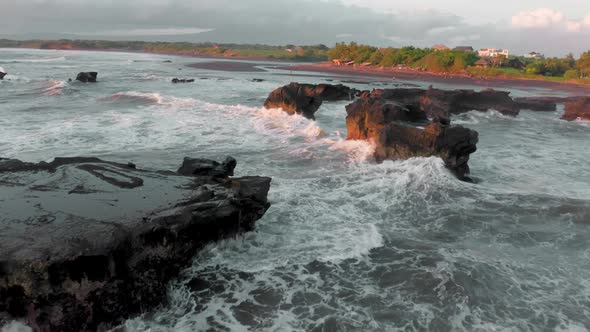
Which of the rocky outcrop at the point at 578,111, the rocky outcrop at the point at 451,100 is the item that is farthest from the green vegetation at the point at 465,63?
the rocky outcrop at the point at 451,100

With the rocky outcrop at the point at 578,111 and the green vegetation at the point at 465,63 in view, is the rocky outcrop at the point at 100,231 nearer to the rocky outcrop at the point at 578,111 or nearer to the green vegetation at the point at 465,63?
the rocky outcrop at the point at 578,111

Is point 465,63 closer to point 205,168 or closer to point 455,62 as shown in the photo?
point 455,62

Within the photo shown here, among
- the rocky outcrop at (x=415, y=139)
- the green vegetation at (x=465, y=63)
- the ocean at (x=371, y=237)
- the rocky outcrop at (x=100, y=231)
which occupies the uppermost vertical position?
the green vegetation at (x=465, y=63)

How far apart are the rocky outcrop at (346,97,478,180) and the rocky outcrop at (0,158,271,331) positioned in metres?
7.60

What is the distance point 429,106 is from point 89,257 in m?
29.2

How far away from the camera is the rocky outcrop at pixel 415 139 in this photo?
15.6 metres

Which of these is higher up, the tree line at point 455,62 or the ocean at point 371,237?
the tree line at point 455,62

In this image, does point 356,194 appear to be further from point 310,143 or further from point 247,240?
point 310,143

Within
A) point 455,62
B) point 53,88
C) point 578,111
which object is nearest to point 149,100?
point 53,88

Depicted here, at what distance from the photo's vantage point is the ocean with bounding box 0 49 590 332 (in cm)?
733

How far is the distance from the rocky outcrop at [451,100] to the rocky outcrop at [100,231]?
24340 mm

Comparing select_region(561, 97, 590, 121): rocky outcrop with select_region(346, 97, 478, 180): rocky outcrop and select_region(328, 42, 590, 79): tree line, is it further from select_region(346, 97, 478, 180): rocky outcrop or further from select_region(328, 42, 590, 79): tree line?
select_region(328, 42, 590, 79): tree line

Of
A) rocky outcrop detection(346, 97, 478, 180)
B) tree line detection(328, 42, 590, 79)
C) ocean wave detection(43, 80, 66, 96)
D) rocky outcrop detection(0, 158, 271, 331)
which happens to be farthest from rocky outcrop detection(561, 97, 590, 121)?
tree line detection(328, 42, 590, 79)

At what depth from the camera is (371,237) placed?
10094 mm
